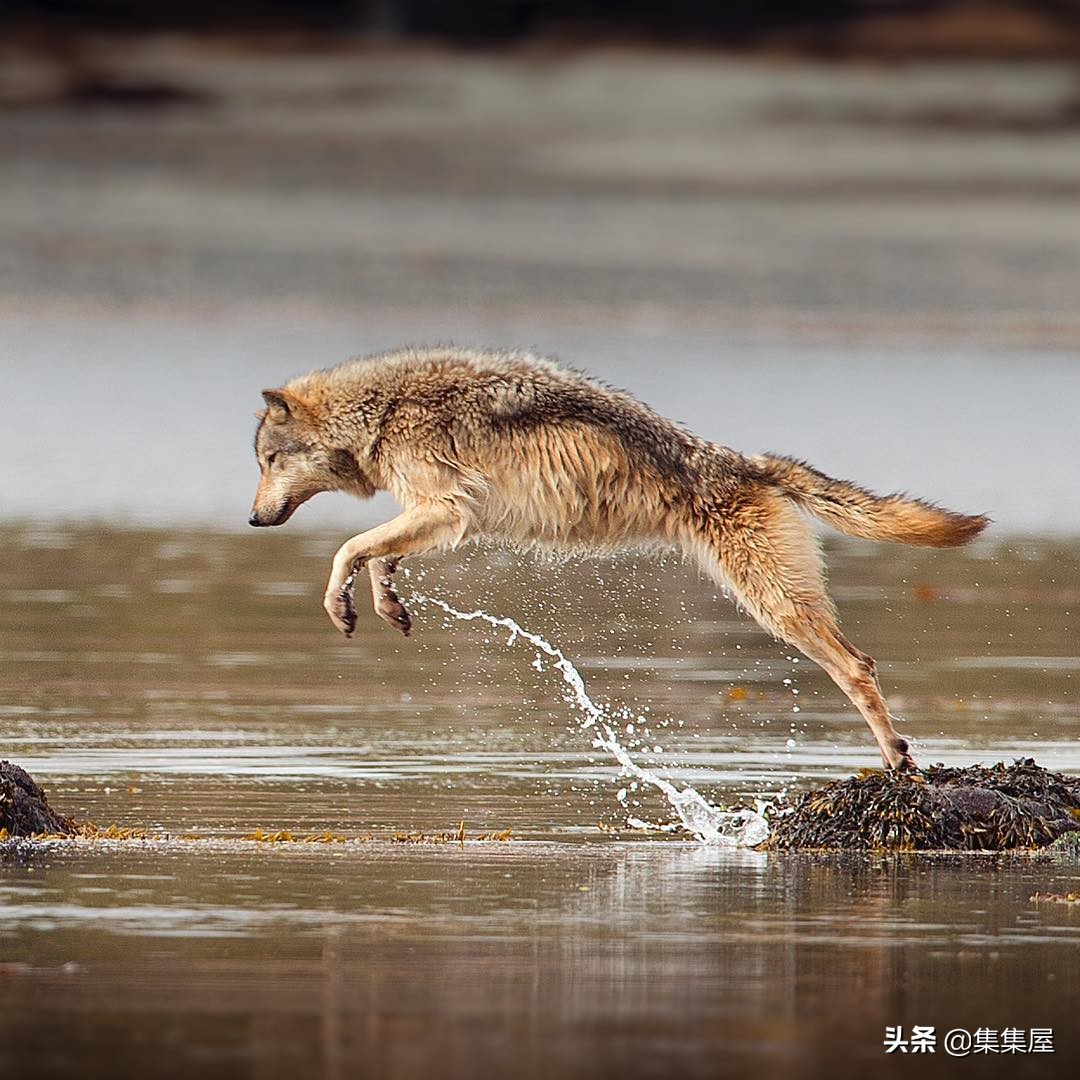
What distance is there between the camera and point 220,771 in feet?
32.7

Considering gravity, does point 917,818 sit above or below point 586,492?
below

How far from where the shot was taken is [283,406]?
1110 cm

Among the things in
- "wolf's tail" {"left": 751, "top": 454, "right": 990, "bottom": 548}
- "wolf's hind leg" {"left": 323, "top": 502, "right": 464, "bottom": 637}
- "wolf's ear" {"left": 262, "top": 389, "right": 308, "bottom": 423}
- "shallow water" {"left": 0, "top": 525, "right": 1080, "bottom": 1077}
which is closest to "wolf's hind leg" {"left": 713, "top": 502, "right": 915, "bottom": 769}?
"wolf's tail" {"left": 751, "top": 454, "right": 990, "bottom": 548}

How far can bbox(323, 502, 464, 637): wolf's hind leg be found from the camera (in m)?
10.5

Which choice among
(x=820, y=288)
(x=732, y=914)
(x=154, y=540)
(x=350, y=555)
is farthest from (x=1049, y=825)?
(x=820, y=288)

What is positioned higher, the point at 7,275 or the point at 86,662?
the point at 7,275

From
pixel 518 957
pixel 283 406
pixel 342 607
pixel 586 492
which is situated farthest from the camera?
pixel 283 406

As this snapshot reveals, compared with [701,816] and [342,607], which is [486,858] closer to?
[701,816]

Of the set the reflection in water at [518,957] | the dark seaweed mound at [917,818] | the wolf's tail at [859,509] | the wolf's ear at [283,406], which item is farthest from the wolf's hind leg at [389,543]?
the dark seaweed mound at [917,818]

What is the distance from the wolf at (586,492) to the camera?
10.6 m

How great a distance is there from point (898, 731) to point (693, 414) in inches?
847

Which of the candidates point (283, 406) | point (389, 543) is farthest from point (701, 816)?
point (283, 406)

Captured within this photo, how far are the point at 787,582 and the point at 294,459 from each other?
213cm

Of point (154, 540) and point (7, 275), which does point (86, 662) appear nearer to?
point (154, 540)
